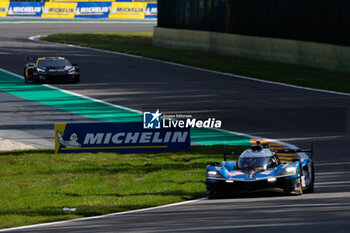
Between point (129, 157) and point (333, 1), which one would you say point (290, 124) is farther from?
point (333, 1)

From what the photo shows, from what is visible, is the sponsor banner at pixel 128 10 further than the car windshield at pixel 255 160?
Yes

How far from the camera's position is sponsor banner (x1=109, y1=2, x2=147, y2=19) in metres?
94.8

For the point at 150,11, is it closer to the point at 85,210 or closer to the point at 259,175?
the point at 259,175

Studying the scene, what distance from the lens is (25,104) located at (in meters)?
36.1

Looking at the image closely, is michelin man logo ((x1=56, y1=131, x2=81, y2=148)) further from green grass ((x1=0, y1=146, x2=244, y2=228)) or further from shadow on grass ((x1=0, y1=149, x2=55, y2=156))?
shadow on grass ((x1=0, y1=149, x2=55, y2=156))

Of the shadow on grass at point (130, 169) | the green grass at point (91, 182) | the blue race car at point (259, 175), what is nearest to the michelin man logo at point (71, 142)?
the green grass at point (91, 182)

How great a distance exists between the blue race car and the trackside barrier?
77.1 metres

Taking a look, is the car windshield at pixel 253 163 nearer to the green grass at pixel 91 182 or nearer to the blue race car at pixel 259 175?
the blue race car at pixel 259 175

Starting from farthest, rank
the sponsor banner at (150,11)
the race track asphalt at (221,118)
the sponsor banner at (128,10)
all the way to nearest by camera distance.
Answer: the sponsor banner at (150,11), the sponsor banner at (128,10), the race track asphalt at (221,118)

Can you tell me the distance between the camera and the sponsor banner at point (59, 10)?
93.5m

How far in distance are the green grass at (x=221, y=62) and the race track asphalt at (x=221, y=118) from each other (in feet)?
5.80

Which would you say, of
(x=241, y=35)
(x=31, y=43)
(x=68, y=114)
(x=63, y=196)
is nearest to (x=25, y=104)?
(x=68, y=114)

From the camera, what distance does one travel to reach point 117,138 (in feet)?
80.5

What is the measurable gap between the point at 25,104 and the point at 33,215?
19.8m
